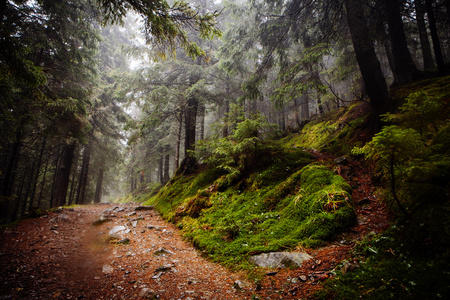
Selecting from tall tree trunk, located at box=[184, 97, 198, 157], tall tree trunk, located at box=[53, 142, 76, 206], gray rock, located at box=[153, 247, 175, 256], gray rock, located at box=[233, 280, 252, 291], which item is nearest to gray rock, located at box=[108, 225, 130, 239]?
gray rock, located at box=[153, 247, 175, 256]

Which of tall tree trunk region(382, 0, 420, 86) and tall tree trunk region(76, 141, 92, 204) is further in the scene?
tall tree trunk region(76, 141, 92, 204)

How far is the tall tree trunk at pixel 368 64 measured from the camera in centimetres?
589

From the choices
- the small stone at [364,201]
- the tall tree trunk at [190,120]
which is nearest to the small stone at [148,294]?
the small stone at [364,201]

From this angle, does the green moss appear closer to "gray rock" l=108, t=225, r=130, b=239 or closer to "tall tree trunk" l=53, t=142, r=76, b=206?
"gray rock" l=108, t=225, r=130, b=239

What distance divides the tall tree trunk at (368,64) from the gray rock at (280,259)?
18.4 feet

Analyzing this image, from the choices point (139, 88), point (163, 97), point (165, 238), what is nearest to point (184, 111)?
point (163, 97)

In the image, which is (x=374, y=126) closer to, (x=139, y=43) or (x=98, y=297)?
(x=98, y=297)

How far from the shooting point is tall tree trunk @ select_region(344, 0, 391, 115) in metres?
5.89

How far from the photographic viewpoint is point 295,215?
3.94 metres

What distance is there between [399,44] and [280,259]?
29.9 ft

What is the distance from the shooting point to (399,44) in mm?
6922

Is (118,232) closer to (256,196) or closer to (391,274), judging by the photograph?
(256,196)

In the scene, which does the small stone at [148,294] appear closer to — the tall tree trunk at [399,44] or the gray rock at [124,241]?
the gray rock at [124,241]

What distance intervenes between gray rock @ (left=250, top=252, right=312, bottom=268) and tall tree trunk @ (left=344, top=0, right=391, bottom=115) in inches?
221
